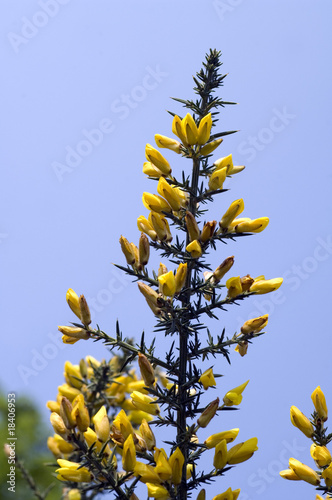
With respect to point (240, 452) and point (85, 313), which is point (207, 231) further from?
point (240, 452)

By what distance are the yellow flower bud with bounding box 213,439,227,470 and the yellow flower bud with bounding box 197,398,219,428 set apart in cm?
11

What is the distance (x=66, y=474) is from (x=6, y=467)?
46.2ft

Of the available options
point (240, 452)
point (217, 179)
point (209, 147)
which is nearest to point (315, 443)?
point (240, 452)

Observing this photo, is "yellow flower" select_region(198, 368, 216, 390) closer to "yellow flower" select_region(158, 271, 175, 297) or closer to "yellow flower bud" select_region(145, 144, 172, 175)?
"yellow flower" select_region(158, 271, 175, 297)

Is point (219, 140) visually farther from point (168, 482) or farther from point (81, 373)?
point (81, 373)

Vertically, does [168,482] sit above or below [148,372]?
below

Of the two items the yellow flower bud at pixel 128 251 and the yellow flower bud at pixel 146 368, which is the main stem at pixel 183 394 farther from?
the yellow flower bud at pixel 128 251

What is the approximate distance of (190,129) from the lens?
2873mm

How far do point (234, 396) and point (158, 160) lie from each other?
1308 mm

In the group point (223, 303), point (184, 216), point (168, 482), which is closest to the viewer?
point (168, 482)

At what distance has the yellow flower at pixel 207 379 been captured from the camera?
247 cm

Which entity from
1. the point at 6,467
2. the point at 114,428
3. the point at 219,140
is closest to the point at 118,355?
the point at 114,428

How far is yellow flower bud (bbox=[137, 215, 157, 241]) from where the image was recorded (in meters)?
2.85

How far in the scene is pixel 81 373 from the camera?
4133 millimetres
